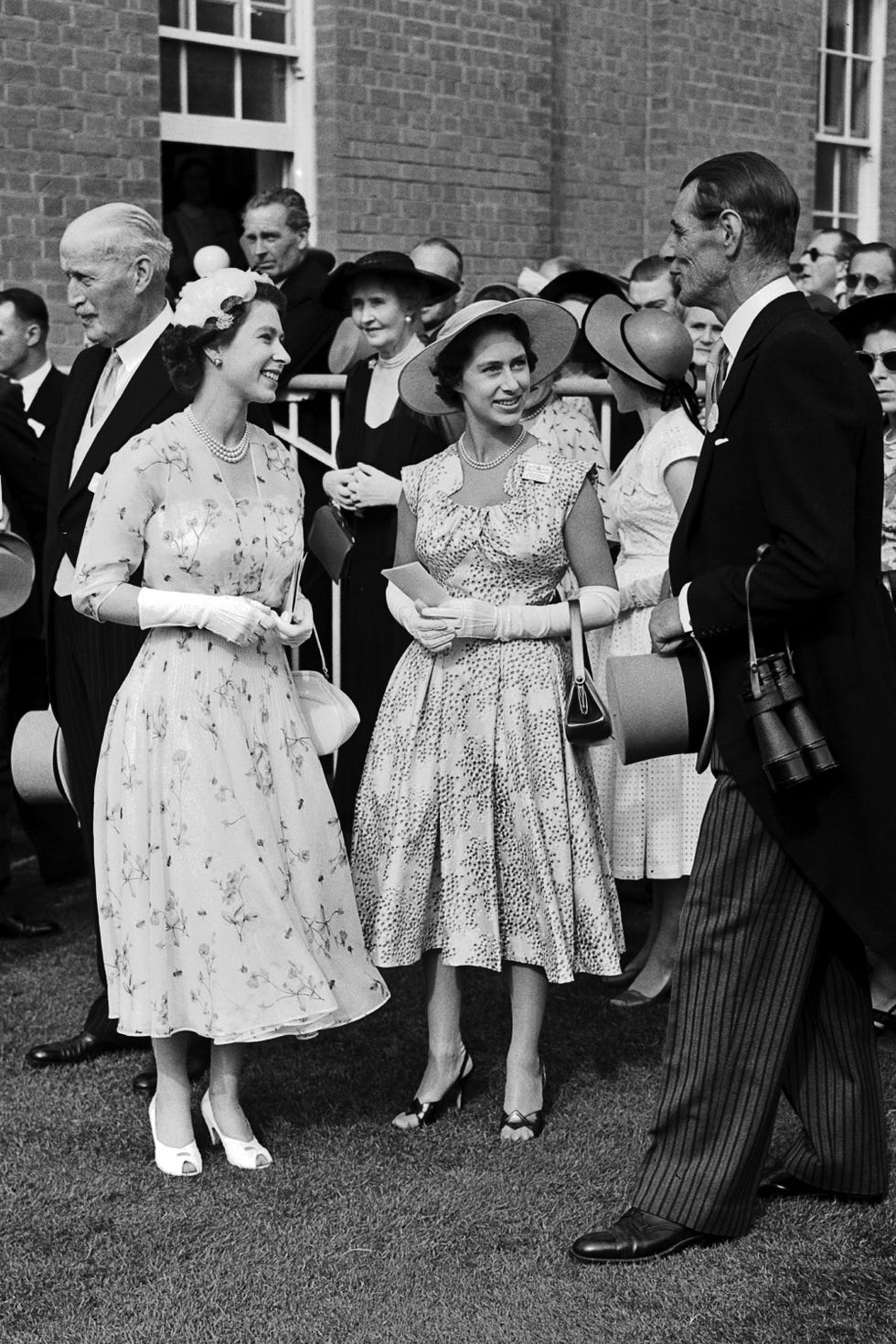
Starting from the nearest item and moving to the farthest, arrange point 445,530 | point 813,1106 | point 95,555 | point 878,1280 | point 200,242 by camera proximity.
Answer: point 878,1280 → point 813,1106 → point 95,555 → point 445,530 → point 200,242

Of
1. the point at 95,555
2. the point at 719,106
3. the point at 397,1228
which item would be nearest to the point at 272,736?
the point at 95,555

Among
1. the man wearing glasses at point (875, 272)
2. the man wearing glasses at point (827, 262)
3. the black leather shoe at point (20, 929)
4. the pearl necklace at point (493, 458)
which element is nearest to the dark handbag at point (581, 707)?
the pearl necklace at point (493, 458)

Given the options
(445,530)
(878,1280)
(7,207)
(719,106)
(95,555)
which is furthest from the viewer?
A: (719,106)

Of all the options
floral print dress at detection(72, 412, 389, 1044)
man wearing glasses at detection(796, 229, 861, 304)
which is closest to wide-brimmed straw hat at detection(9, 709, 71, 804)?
floral print dress at detection(72, 412, 389, 1044)

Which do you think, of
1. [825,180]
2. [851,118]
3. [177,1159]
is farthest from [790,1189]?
[851,118]

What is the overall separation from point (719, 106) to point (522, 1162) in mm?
9105

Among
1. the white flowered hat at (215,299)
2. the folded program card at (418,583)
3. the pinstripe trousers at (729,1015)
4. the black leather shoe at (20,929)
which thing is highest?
the white flowered hat at (215,299)

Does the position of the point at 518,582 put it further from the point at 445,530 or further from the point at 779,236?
the point at 779,236

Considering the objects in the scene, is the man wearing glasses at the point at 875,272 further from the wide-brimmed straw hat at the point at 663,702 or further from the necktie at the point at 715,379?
the wide-brimmed straw hat at the point at 663,702

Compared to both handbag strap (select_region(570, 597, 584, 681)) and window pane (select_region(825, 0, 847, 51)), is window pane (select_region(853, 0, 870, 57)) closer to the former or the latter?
window pane (select_region(825, 0, 847, 51))

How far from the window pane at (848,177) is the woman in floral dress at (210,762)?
33.0 feet

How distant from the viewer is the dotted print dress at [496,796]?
4.49 m

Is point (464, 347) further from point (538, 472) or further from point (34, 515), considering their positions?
point (34, 515)

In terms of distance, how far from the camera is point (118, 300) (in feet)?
15.9
